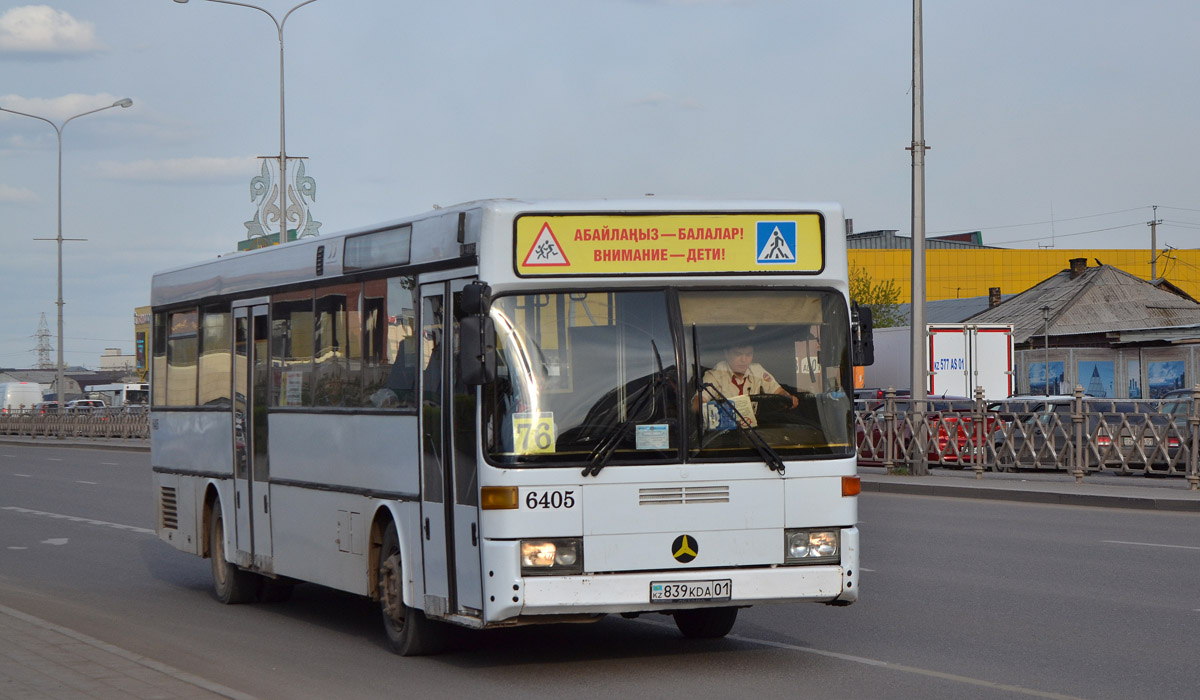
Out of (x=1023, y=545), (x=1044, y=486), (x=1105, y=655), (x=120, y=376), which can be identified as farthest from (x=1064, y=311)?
(x=120, y=376)

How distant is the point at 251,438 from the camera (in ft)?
37.9

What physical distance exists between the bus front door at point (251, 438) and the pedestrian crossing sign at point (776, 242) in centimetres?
445

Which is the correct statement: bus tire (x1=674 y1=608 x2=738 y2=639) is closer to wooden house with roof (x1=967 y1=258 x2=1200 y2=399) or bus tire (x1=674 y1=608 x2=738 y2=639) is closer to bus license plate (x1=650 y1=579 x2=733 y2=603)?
bus license plate (x1=650 y1=579 x2=733 y2=603)

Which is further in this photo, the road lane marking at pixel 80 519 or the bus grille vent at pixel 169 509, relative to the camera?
the road lane marking at pixel 80 519

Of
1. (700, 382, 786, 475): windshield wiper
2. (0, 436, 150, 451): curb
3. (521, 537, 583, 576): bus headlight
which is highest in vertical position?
(700, 382, 786, 475): windshield wiper

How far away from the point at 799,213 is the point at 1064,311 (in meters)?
61.8

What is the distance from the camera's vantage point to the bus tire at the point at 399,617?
910 centimetres

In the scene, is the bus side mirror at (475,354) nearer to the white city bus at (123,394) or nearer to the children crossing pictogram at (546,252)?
the children crossing pictogram at (546,252)

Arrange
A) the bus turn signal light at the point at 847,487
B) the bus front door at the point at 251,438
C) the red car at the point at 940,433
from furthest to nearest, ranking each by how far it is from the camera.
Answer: the red car at the point at 940,433 < the bus front door at the point at 251,438 < the bus turn signal light at the point at 847,487

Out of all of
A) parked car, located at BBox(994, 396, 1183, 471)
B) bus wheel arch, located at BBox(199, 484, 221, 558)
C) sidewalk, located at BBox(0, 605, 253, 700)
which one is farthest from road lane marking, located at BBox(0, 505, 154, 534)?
parked car, located at BBox(994, 396, 1183, 471)

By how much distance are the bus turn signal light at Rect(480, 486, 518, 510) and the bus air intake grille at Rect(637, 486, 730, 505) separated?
693mm

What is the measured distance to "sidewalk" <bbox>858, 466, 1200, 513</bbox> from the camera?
2042cm

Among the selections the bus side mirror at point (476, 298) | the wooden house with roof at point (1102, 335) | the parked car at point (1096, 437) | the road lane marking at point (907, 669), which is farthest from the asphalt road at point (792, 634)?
the wooden house with roof at point (1102, 335)

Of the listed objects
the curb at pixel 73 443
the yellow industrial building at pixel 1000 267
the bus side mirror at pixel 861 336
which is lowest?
the curb at pixel 73 443
